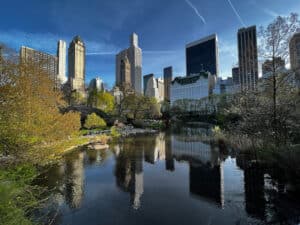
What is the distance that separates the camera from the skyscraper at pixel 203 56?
156 metres

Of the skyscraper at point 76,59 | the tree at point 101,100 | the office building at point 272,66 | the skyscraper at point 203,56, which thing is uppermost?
the skyscraper at point 203,56

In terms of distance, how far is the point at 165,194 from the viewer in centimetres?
898

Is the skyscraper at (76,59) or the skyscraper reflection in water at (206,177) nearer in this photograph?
the skyscraper reflection in water at (206,177)

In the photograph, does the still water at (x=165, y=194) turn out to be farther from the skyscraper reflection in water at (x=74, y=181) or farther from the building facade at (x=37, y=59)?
the building facade at (x=37, y=59)

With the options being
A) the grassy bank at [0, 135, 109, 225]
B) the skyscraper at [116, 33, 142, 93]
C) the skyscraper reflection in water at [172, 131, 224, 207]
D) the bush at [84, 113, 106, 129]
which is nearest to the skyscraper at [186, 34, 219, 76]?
the skyscraper at [116, 33, 142, 93]

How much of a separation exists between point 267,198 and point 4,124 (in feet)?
34.5

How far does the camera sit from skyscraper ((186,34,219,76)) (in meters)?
156

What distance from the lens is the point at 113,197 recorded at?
869cm

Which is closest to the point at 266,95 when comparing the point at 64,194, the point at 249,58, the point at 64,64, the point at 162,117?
the point at 249,58

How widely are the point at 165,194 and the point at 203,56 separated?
168230 mm

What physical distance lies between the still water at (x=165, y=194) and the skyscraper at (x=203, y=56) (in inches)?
5684

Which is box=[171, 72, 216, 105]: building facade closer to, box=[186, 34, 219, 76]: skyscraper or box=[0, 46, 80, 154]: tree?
box=[186, 34, 219, 76]: skyscraper

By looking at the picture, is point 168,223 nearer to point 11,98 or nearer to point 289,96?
point 11,98

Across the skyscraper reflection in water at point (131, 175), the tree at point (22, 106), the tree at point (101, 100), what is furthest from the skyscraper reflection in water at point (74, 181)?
the tree at point (101, 100)
